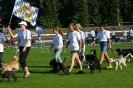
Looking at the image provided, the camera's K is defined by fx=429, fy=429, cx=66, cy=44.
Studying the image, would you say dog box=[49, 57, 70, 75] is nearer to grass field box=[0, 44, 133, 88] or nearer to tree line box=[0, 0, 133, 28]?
grass field box=[0, 44, 133, 88]

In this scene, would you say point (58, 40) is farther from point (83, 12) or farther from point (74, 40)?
point (83, 12)

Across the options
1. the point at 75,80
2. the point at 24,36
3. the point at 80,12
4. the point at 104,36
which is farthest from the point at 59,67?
the point at 80,12

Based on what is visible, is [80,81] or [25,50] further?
[25,50]

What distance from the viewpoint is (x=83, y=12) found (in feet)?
209

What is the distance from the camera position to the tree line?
6350 cm

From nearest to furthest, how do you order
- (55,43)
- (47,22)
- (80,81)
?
(80,81), (55,43), (47,22)

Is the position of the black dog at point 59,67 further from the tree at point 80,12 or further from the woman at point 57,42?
the tree at point 80,12

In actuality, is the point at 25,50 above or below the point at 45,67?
above

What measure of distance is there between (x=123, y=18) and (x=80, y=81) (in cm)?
5742

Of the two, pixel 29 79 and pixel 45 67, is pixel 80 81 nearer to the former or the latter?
pixel 29 79

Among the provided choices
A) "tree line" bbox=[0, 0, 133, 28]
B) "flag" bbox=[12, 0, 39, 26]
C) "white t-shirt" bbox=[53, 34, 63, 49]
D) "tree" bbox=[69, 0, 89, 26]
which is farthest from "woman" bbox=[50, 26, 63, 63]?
"tree" bbox=[69, 0, 89, 26]

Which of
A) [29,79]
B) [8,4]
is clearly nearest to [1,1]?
[8,4]

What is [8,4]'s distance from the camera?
73312 millimetres

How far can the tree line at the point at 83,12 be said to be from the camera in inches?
2500
